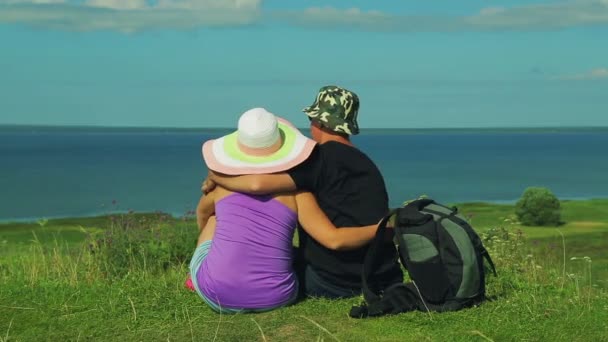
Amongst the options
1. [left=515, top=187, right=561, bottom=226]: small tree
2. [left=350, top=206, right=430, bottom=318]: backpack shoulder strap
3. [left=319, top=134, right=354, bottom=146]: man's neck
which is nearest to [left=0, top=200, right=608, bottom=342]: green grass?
[left=350, top=206, right=430, bottom=318]: backpack shoulder strap

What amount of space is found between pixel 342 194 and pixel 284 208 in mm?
542

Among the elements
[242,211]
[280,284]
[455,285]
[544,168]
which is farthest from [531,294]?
[544,168]

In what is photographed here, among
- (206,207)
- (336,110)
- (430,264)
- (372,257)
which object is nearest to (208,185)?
(206,207)

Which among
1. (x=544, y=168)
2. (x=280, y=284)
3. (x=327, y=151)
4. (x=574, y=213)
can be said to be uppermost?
(x=327, y=151)

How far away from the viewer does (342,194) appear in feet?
20.1

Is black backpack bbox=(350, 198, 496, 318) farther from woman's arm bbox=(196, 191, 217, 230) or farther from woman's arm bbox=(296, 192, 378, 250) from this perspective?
woman's arm bbox=(196, 191, 217, 230)

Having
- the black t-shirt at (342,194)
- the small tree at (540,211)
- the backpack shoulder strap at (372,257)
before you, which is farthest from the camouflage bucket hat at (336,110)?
the small tree at (540,211)

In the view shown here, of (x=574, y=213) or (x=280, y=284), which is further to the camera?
(x=574, y=213)

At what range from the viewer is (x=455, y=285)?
6035 millimetres

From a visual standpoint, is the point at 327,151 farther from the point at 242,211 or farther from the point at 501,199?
the point at 501,199

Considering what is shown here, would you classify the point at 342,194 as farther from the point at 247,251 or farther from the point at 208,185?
the point at 208,185

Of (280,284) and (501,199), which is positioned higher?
(280,284)

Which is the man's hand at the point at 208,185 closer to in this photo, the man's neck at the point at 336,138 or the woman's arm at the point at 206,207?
the woman's arm at the point at 206,207

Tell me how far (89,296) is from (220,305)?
1.54 metres
